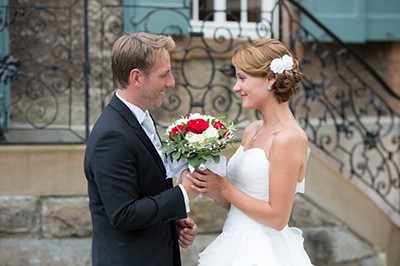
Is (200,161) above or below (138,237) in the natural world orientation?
above

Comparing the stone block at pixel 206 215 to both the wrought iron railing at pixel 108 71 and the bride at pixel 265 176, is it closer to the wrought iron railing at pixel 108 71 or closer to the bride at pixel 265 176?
the wrought iron railing at pixel 108 71

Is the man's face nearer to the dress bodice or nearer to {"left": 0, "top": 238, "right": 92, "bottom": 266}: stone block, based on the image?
the dress bodice

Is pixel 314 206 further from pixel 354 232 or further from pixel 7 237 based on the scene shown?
pixel 7 237

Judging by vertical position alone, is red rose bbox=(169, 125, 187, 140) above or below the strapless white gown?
above

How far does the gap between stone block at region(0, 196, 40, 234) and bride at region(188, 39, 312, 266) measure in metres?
2.24

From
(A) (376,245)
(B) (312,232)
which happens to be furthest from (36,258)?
(A) (376,245)

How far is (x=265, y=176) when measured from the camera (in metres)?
2.70

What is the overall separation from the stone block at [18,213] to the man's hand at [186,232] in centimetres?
220

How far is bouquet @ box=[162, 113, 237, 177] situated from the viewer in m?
2.37

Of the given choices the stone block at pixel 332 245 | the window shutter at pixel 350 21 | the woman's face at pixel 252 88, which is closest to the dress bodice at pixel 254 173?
the woman's face at pixel 252 88

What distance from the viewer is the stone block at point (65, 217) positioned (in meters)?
4.50

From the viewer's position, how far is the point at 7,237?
4.49 meters

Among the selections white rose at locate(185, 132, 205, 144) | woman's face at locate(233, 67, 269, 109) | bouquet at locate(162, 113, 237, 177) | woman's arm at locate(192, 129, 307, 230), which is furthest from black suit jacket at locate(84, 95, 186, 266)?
woman's face at locate(233, 67, 269, 109)

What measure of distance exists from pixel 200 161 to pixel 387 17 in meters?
5.20
